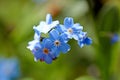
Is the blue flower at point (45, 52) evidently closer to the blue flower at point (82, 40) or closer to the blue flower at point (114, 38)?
the blue flower at point (82, 40)

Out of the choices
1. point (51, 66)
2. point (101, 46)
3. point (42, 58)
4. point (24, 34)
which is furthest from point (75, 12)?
point (42, 58)

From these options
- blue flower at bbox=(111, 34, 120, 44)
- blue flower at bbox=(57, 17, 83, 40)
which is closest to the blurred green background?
blue flower at bbox=(111, 34, 120, 44)

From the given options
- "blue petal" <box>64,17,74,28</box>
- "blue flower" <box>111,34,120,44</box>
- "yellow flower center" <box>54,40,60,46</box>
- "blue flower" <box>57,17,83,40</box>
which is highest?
"blue flower" <box>111,34,120,44</box>

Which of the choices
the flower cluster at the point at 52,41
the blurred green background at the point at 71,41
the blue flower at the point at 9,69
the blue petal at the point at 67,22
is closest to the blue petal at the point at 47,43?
the flower cluster at the point at 52,41

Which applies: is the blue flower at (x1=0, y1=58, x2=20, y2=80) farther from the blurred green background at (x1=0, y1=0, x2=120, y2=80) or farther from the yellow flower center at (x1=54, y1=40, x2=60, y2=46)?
the yellow flower center at (x1=54, y1=40, x2=60, y2=46)

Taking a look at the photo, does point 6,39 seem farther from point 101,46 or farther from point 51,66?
point 101,46

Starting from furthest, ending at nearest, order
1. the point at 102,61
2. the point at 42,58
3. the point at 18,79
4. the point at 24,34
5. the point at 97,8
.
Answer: the point at 97,8
the point at 24,34
the point at 18,79
the point at 102,61
the point at 42,58

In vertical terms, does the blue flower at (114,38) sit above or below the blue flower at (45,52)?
above
